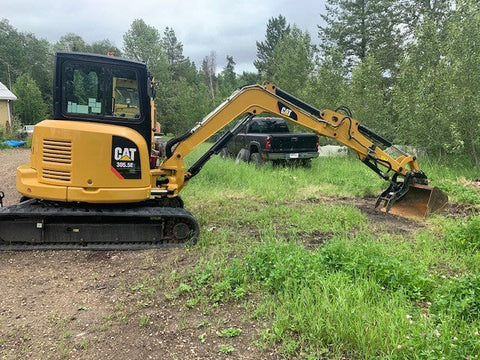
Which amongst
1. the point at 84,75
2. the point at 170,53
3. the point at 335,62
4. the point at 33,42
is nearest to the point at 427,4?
the point at 335,62

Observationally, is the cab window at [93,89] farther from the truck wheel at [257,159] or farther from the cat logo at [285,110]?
the truck wheel at [257,159]

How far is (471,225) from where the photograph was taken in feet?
17.0

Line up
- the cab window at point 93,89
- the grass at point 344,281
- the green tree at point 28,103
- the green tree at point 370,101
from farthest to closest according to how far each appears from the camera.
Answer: the green tree at point 28,103, the green tree at point 370,101, the cab window at point 93,89, the grass at point 344,281

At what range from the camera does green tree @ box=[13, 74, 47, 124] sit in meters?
32.9

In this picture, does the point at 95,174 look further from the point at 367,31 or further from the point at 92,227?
the point at 367,31

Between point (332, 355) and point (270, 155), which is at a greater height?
point (270, 155)

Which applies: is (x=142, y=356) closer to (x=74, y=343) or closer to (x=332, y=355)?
(x=74, y=343)

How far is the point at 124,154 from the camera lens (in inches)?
200

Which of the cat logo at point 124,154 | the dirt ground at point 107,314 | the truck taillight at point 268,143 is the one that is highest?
the truck taillight at point 268,143

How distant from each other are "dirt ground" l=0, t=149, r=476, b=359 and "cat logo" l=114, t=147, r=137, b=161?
1.36m

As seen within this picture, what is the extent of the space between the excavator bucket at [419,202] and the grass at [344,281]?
33 cm

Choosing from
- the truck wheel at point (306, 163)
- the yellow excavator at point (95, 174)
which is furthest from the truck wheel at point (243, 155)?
the yellow excavator at point (95, 174)

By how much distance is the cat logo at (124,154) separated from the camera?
503 centimetres

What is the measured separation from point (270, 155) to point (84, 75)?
7437 millimetres
